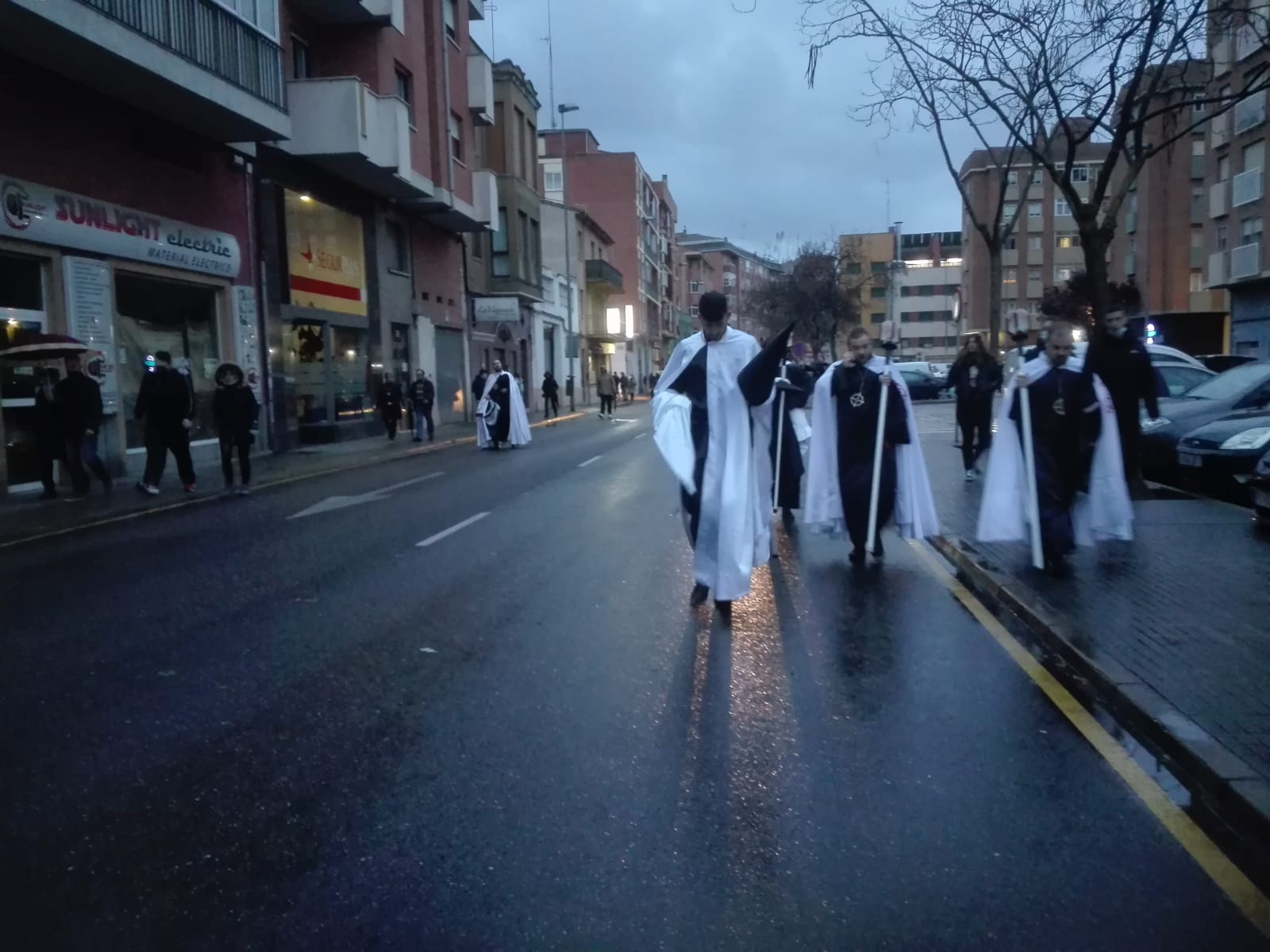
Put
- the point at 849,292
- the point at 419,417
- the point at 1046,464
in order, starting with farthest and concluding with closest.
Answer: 1. the point at 849,292
2. the point at 419,417
3. the point at 1046,464

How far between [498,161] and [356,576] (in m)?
35.3

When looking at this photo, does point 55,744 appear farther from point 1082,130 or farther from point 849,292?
point 849,292

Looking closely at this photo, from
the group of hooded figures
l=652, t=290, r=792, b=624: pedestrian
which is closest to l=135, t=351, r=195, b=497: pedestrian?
the group of hooded figures

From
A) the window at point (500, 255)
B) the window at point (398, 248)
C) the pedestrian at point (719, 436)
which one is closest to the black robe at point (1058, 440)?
the pedestrian at point (719, 436)

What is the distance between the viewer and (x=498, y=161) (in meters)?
42.0

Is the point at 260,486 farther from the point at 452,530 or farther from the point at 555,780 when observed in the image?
the point at 555,780

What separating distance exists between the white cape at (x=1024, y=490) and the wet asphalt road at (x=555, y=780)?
3.02ft

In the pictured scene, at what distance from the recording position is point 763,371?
6.80 metres

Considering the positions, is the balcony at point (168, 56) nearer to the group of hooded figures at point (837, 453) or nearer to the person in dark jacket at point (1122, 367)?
the group of hooded figures at point (837, 453)

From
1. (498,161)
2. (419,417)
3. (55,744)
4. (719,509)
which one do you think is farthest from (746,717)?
(498,161)

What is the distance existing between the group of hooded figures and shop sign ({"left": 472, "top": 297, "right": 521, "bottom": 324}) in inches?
1042

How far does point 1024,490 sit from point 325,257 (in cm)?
2051

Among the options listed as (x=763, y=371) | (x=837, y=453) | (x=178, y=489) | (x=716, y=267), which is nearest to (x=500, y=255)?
(x=178, y=489)

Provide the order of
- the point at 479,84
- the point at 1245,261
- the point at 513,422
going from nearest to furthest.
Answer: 1. the point at 513,422
2. the point at 479,84
3. the point at 1245,261
